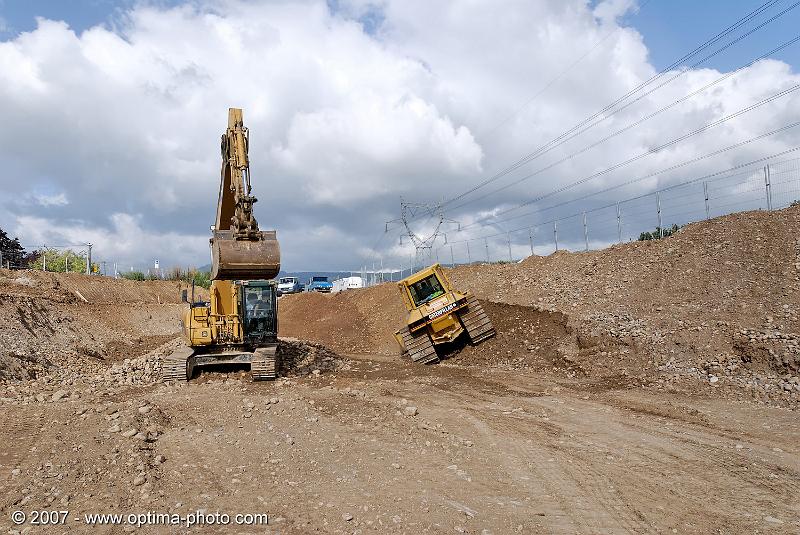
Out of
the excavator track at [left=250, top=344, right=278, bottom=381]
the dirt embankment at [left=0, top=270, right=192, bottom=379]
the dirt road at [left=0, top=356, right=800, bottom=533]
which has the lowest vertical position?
the dirt road at [left=0, top=356, right=800, bottom=533]

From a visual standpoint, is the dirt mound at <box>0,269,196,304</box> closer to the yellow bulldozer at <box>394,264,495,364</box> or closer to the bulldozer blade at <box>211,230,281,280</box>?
the bulldozer blade at <box>211,230,281,280</box>

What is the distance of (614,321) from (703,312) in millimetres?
2488

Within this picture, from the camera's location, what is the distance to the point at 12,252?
38062mm

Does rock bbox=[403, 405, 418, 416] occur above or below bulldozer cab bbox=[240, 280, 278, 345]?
below

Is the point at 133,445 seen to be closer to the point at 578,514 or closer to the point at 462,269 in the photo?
the point at 578,514

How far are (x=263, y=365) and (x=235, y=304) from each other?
6.54 feet

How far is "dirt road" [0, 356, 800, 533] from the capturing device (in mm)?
5965

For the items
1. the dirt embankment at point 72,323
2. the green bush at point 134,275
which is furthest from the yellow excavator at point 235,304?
the green bush at point 134,275

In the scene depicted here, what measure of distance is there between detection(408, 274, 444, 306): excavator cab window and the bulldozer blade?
7.48 metres

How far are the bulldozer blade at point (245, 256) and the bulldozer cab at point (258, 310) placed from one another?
5.81 feet

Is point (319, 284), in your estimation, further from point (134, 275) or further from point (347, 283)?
point (134, 275)

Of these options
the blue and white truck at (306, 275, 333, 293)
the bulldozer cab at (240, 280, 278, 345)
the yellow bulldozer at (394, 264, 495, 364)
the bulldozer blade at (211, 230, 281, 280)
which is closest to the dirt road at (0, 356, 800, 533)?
the bulldozer blade at (211, 230, 281, 280)

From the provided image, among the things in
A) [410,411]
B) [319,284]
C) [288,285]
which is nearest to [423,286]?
[410,411]

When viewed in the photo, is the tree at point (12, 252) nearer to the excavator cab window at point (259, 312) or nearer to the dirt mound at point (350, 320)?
the dirt mound at point (350, 320)
